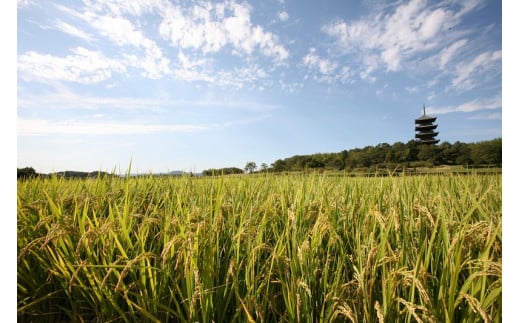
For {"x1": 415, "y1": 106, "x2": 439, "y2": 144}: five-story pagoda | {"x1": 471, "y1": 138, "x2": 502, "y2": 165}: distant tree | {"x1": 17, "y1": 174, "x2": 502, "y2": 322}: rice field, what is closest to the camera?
{"x1": 17, "y1": 174, "x2": 502, "y2": 322}: rice field

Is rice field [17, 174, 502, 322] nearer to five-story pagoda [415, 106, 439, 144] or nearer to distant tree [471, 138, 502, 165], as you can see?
distant tree [471, 138, 502, 165]

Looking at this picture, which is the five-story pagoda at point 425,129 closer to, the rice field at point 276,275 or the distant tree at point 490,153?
the distant tree at point 490,153

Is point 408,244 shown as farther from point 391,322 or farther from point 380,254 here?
point 391,322

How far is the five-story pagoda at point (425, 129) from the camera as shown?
191 feet

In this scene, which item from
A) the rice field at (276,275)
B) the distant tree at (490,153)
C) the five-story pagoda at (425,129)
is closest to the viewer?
the rice field at (276,275)

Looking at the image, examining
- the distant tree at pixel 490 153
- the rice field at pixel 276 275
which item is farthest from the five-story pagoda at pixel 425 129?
the rice field at pixel 276 275

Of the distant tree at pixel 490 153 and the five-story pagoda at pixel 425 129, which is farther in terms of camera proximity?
the five-story pagoda at pixel 425 129

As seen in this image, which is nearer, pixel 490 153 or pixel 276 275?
pixel 276 275

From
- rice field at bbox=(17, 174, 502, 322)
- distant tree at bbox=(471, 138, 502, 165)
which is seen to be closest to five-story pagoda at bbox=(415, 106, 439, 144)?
distant tree at bbox=(471, 138, 502, 165)

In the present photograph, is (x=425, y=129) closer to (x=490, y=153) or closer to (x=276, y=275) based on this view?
(x=490, y=153)

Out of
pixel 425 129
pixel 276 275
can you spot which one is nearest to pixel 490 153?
pixel 276 275

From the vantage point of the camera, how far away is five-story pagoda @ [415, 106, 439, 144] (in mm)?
58250

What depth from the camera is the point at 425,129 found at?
60.0m
